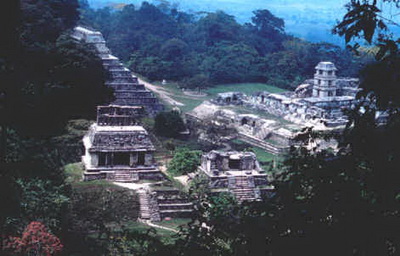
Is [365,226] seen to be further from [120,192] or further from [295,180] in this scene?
[120,192]

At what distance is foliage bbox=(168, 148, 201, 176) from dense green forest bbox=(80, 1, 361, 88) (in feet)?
82.4

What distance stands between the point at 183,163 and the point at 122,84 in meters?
12.5

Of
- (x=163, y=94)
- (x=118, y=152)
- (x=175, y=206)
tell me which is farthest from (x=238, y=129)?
(x=175, y=206)

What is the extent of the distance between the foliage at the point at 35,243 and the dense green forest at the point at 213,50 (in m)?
37.1

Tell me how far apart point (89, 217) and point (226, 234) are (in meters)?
13.1

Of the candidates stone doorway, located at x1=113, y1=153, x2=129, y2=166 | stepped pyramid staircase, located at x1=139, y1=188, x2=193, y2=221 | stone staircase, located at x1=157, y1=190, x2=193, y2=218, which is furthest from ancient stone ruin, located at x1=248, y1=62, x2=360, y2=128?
stepped pyramid staircase, located at x1=139, y1=188, x2=193, y2=221

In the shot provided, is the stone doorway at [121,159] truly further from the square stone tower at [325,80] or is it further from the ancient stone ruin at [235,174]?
the square stone tower at [325,80]

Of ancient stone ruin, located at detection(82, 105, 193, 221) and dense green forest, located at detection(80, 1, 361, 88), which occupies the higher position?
dense green forest, located at detection(80, 1, 361, 88)

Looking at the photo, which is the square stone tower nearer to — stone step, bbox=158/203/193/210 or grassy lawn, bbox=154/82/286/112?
grassy lawn, bbox=154/82/286/112

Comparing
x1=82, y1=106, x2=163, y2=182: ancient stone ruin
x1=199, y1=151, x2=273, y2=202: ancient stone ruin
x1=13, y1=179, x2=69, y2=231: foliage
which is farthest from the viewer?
x1=199, y1=151, x2=273, y2=202: ancient stone ruin

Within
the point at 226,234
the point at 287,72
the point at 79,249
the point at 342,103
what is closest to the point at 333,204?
the point at 226,234

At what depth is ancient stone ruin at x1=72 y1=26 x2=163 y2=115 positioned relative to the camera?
120 ft

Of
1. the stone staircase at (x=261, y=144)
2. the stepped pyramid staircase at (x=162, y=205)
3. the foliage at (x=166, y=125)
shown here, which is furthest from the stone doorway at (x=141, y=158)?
the stone staircase at (x=261, y=144)

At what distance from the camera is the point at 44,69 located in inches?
1166
